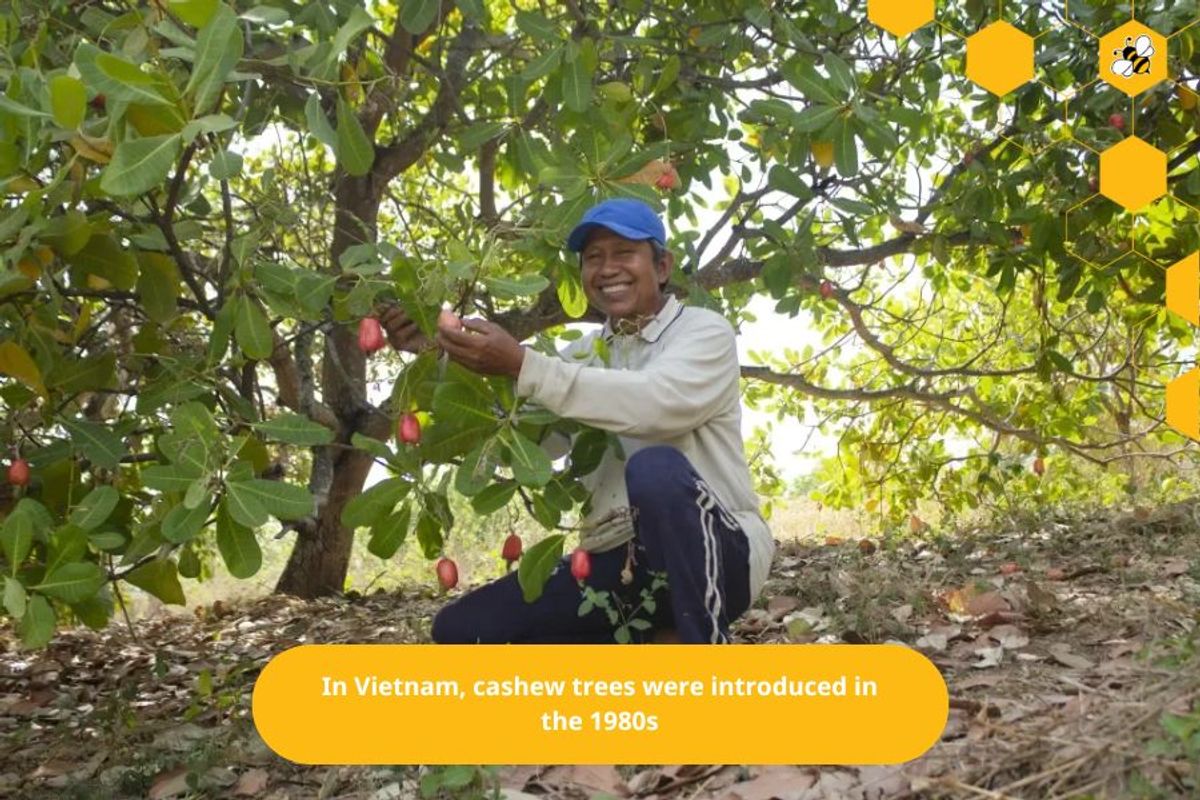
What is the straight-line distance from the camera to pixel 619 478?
265cm

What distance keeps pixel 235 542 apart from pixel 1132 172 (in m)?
2.68

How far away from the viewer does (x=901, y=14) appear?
3.53m

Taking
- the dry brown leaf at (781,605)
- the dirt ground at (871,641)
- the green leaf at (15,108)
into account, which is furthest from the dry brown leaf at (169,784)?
the dry brown leaf at (781,605)

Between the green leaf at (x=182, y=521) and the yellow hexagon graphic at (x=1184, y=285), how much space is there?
2.72 m

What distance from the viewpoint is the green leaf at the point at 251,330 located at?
2373 millimetres

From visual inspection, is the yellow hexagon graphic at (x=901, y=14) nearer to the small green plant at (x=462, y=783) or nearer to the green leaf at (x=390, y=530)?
the green leaf at (x=390, y=530)

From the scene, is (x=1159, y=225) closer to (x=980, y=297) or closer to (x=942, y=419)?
(x=942, y=419)

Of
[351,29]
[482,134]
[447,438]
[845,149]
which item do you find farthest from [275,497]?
[845,149]

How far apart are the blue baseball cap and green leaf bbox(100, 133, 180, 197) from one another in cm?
88

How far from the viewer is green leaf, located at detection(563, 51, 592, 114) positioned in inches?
115

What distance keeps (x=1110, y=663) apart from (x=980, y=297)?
14.0 ft

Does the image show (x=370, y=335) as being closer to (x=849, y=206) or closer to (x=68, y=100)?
(x=68, y=100)

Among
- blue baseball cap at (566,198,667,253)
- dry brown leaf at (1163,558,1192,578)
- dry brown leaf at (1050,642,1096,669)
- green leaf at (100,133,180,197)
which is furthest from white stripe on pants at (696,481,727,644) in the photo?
dry brown leaf at (1163,558,1192,578)

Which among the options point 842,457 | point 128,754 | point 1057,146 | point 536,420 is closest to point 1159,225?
point 1057,146
